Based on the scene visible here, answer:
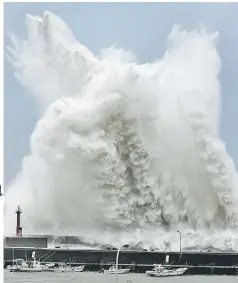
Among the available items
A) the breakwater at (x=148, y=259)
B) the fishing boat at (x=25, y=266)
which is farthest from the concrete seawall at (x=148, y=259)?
the fishing boat at (x=25, y=266)

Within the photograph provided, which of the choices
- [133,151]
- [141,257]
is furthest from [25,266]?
[133,151]

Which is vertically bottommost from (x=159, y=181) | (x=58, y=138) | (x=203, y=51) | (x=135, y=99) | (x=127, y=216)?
(x=127, y=216)

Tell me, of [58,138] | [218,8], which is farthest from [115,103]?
[218,8]

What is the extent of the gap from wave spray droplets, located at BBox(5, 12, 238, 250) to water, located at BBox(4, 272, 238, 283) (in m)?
0.23

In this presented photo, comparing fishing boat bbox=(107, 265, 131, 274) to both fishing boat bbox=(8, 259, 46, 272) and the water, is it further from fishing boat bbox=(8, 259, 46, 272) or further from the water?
fishing boat bbox=(8, 259, 46, 272)

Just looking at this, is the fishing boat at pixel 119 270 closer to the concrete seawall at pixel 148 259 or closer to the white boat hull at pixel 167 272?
the concrete seawall at pixel 148 259

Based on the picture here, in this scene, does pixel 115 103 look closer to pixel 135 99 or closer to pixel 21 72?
pixel 135 99

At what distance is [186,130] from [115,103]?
1.75ft

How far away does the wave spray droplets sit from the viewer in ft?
12.7

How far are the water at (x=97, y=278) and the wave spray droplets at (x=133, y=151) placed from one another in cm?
23

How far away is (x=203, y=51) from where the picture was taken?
389cm

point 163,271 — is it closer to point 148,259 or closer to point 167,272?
point 167,272

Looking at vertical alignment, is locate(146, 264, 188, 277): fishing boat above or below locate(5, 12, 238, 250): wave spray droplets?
below

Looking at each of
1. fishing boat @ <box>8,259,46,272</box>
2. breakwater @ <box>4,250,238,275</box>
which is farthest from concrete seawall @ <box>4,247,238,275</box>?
fishing boat @ <box>8,259,46,272</box>
